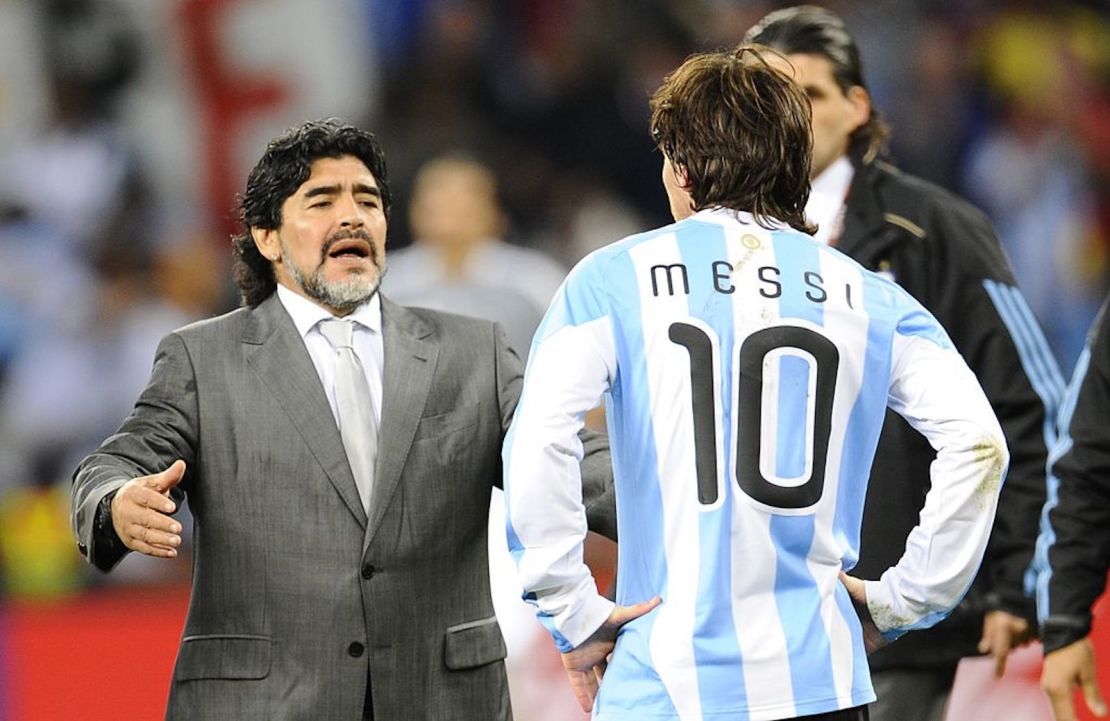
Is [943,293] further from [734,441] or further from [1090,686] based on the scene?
[734,441]

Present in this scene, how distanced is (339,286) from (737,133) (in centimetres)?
96

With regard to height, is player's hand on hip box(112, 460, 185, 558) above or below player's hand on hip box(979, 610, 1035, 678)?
above

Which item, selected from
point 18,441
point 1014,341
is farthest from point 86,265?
point 1014,341

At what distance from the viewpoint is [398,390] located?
3.54 meters

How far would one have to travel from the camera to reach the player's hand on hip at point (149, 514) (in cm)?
310

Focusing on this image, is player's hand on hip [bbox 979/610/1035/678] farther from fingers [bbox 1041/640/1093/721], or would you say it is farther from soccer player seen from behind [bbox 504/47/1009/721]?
soccer player seen from behind [bbox 504/47/1009/721]

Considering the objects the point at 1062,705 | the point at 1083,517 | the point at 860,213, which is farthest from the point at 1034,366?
the point at 1062,705

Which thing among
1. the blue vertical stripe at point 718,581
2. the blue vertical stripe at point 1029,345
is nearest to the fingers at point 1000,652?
the blue vertical stripe at point 1029,345

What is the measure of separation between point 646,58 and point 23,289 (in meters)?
3.33

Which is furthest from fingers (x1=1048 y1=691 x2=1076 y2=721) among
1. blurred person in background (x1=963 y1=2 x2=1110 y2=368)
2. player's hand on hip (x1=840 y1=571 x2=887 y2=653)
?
blurred person in background (x1=963 y1=2 x2=1110 y2=368)

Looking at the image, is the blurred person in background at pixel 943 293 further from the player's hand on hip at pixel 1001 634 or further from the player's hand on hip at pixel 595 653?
the player's hand on hip at pixel 595 653

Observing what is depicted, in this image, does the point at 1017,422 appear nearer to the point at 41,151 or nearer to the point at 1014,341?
the point at 1014,341

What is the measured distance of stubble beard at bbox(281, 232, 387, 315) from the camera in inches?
140

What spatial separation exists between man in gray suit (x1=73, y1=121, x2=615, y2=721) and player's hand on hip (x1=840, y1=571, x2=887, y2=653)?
1.87 feet
